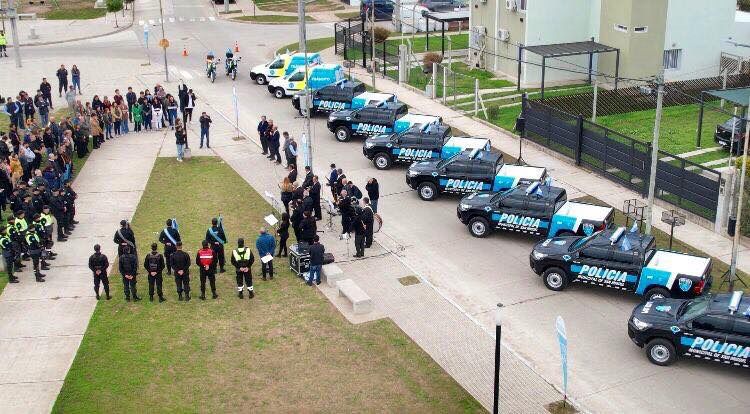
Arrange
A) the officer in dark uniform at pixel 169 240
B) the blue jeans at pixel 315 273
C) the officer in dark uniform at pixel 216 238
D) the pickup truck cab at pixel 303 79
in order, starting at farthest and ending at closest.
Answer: the pickup truck cab at pixel 303 79 < the officer in dark uniform at pixel 216 238 < the blue jeans at pixel 315 273 < the officer in dark uniform at pixel 169 240

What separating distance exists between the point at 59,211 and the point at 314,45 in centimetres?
3053

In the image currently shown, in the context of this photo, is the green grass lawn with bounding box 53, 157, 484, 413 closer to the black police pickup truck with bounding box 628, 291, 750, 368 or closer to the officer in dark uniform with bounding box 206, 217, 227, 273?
the officer in dark uniform with bounding box 206, 217, 227, 273

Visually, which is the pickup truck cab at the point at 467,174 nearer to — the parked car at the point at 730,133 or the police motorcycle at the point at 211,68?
the parked car at the point at 730,133

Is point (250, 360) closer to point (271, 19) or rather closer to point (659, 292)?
point (659, 292)

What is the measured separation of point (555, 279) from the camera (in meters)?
22.8

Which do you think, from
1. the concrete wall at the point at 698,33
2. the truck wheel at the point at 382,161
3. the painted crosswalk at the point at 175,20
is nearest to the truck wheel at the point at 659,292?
the truck wheel at the point at 382,161

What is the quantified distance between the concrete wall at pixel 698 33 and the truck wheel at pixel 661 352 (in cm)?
2683

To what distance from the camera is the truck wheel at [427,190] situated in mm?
29358

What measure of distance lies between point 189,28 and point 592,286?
44.1 metres

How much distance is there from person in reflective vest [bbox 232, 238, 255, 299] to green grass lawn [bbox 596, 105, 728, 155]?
17.9 metres

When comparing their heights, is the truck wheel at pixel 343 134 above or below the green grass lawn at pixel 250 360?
above

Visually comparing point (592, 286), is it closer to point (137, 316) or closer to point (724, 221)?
point (724, 221)

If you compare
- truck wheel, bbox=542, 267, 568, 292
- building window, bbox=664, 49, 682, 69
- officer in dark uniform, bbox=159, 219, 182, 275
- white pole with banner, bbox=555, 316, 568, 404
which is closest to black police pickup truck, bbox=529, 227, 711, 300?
truck wheel, bbox=542, 267, 568, 292

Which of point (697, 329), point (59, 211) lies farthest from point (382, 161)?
point (697, 329)
